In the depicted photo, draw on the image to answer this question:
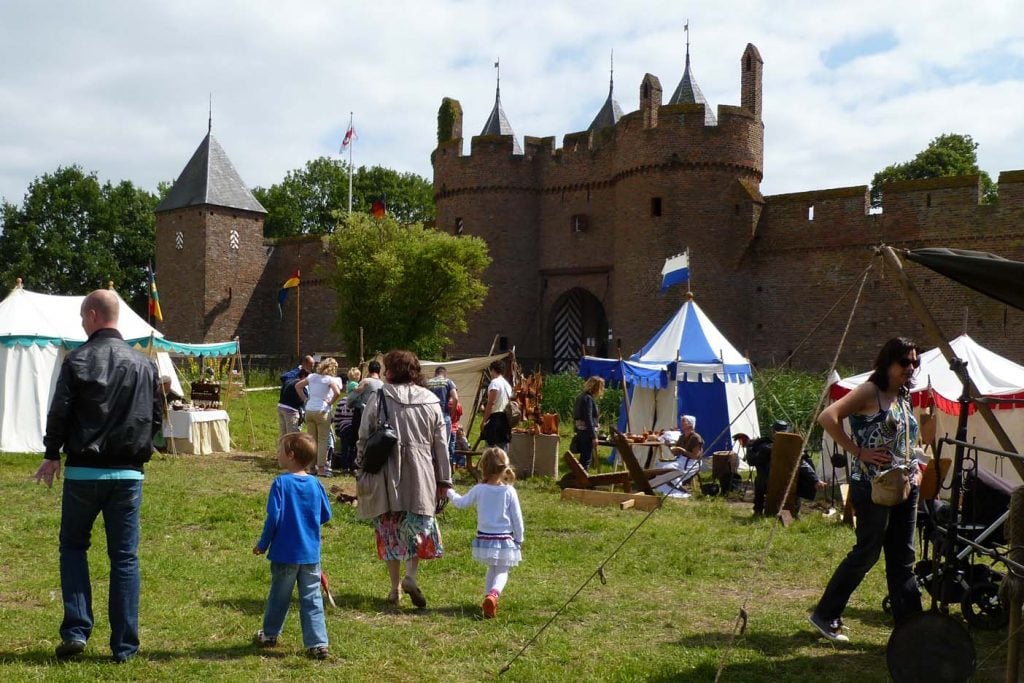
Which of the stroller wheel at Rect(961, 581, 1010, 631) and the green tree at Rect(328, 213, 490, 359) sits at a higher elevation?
the green tree at Rect(328, 213, 490, 359)

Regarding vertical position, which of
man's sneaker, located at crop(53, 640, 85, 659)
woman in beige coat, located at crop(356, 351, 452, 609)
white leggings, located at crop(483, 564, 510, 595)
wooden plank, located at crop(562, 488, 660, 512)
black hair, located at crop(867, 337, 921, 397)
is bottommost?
wooden plank, located at crop(562, 488, 660, 512)

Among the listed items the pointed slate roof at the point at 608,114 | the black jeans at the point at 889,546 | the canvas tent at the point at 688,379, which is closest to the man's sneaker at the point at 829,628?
the black jeans at the point at 889,546

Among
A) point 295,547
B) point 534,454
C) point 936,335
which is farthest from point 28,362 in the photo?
point 936,335

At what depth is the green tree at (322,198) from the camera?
57625 millimetres

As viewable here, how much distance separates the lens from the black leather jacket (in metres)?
4.75

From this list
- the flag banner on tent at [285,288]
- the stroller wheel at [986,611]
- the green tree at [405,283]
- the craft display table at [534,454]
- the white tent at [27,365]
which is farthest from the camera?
the flag banner on tent at [285,288]

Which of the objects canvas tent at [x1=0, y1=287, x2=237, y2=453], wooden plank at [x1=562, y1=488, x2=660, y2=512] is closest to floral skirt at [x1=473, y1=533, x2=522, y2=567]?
wooden plank at [x1=562, y1=488, x2=660, y2=512]

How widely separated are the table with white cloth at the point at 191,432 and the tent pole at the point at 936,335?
41.3ft

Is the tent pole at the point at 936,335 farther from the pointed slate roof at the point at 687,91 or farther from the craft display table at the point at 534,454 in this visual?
the pointed slate roof at the point at 687,91

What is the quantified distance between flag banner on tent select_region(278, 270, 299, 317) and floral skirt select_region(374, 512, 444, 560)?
35369 mm

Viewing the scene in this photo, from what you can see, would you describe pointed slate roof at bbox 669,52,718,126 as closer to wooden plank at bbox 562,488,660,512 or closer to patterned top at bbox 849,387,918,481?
wooden plank at bbox 562,488,660,512

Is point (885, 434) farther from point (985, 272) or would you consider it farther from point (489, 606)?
point (489, 606)

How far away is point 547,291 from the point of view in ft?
109

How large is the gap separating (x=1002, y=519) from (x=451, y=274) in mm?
24648
